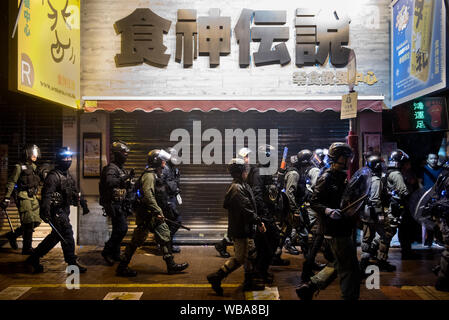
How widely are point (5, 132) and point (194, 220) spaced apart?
5.62m

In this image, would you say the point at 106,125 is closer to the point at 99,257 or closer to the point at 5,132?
the point at 5,132

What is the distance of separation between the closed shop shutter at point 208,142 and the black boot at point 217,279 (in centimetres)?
369

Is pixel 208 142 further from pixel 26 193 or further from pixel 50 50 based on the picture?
pixel 26 193

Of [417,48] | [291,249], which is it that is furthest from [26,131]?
[417,48]

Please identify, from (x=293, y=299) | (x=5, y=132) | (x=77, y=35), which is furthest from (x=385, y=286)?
(x=5, y=132)

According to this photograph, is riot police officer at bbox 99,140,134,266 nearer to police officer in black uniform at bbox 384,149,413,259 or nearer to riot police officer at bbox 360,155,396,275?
riot police officer at bbox 360,155,396,275

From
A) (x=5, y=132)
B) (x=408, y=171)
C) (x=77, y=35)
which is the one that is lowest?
(x=408, y=171)

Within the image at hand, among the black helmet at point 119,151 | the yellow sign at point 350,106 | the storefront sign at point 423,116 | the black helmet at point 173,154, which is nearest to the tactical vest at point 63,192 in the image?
the black helmet at point 119,151

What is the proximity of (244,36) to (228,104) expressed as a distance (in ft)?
6.62

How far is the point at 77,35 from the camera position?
844 cm

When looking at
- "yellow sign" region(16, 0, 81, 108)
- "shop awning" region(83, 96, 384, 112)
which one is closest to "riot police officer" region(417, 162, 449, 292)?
"shop awning" region(83, 96, 384, 112)

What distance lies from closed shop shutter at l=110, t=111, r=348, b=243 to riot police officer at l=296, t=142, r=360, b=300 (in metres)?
4.34

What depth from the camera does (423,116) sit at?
839 cm

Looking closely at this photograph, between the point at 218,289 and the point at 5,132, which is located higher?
the point at 5,132
